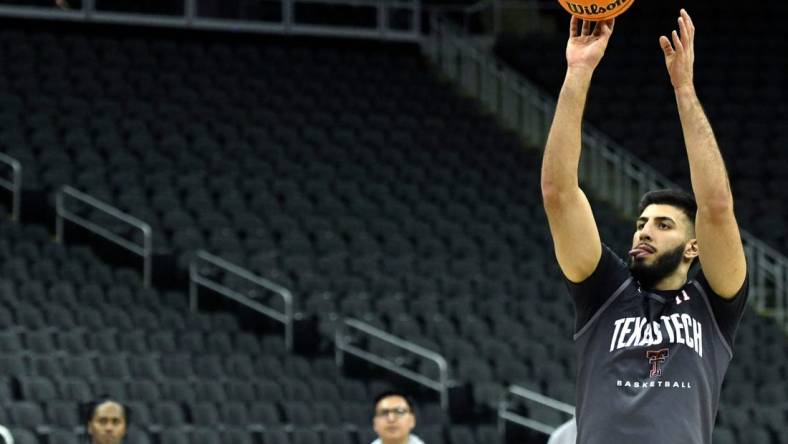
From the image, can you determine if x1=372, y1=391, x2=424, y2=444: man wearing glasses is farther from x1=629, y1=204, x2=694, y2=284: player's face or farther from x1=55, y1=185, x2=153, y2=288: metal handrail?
x1=55, y1=185, x2=153, y2=288: metal handrail

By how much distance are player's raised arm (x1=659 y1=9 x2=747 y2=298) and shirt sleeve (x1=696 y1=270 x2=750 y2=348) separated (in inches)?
0.8

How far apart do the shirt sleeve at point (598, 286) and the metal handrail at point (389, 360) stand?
10317mm

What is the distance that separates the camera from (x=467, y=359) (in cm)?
1485

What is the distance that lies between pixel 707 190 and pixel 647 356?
453 mm

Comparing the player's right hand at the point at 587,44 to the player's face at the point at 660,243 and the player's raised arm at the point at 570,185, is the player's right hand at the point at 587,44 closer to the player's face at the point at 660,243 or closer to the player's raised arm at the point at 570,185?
the player's raised arm at the point at 570,185

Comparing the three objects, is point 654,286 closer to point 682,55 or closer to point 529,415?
point 682,55

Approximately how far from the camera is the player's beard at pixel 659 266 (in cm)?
398

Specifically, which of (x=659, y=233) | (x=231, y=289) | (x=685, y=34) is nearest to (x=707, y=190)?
(x=659, y=233)

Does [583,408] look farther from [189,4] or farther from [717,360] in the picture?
[189,4]

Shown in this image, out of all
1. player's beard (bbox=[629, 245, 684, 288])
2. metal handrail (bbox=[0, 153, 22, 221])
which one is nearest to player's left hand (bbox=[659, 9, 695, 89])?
player's beard (bbox=[629, 245, 684, 288])

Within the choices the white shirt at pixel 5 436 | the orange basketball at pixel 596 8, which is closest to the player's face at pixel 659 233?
the orange basketball at pixel 596 8

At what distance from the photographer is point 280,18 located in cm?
2261

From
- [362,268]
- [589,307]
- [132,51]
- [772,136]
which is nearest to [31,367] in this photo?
[362,268]

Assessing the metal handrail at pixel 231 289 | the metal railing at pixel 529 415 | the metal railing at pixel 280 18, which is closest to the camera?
the metal railing at pixel 529 415
